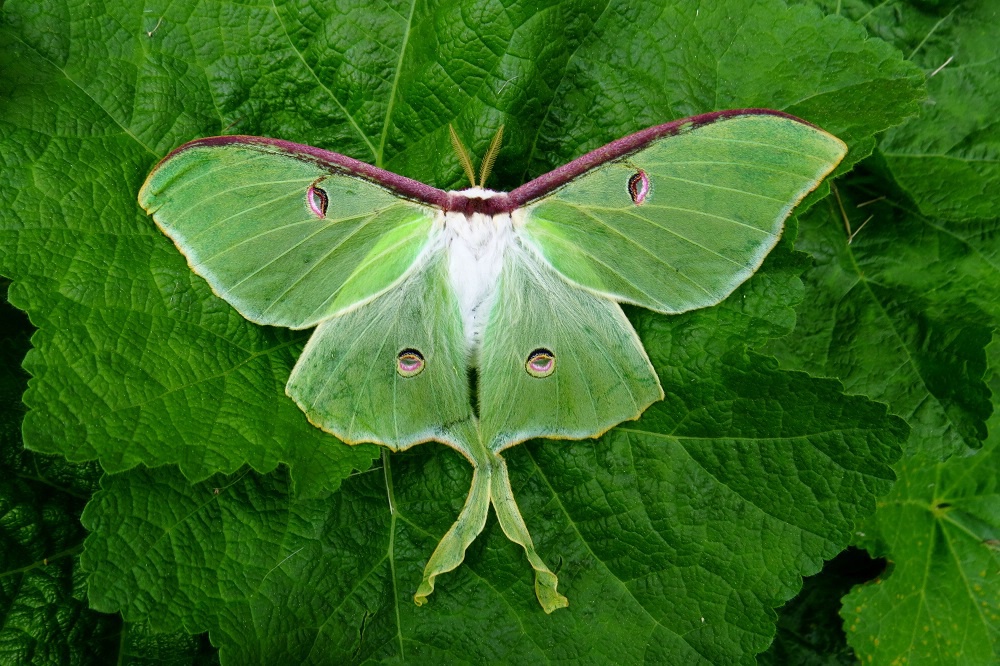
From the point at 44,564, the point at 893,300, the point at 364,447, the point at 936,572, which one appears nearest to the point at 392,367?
the point at 364,447

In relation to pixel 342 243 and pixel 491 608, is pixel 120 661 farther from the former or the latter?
pixel 342 243

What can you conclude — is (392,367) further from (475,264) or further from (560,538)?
(560,538)

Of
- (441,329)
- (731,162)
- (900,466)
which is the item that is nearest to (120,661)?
(441,329)

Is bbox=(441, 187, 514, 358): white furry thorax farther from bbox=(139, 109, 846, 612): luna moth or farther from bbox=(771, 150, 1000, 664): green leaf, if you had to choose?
bbox=(771, 150, 1000, 664): green leaf

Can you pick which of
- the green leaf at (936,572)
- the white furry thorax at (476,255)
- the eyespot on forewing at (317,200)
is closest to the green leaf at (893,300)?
the green leaf at (936,572)

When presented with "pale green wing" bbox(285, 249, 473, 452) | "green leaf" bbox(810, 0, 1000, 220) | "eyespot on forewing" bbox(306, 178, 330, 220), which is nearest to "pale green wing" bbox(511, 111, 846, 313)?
"pale green wing" bbox(285, 249, 473, 452)
